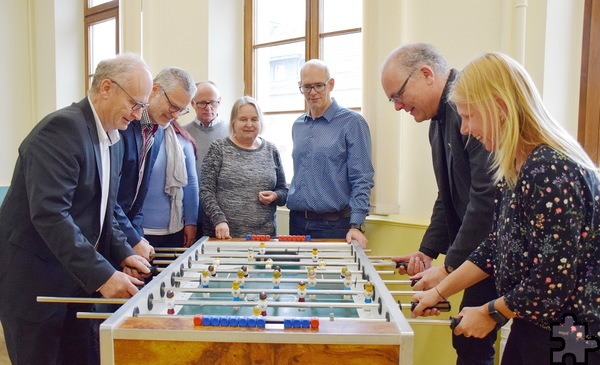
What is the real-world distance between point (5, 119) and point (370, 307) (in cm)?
546

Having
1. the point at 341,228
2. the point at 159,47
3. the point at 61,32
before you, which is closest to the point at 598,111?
the point at 341,228

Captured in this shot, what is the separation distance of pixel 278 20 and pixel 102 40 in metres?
2.40

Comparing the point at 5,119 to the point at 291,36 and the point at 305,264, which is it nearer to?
the point at 291,36

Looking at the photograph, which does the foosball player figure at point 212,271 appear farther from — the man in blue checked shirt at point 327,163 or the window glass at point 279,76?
the window glass at point 279,76

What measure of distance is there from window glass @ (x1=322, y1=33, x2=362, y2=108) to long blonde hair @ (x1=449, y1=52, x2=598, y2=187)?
235 centimetres

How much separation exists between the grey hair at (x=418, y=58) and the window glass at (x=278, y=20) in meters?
2.06

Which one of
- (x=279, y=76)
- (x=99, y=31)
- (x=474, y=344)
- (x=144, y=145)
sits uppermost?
(x=99, y=31)

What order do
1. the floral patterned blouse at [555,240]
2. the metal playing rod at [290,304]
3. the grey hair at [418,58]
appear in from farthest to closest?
1. the grey hair at [418,58]
2. the metal playing rod at [290,304]
3. the floral patterned blouse at [555,240]

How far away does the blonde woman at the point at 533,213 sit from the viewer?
1.20m

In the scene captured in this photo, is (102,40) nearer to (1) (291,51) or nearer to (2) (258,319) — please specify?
(1) (291,51)

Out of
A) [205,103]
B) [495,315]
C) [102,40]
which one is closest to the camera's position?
[495,315]

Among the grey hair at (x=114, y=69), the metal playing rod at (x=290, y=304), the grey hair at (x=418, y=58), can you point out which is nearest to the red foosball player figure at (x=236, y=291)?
the metal playing rod at (x=290, y=304)

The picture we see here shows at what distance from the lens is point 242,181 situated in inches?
112

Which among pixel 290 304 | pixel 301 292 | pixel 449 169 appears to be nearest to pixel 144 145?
pixel 301 292
